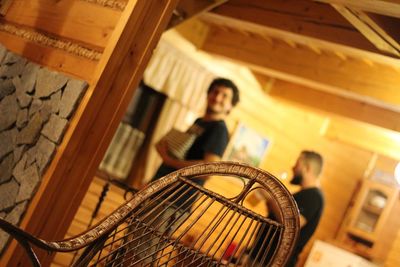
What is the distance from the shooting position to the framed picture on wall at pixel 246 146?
5.99 m

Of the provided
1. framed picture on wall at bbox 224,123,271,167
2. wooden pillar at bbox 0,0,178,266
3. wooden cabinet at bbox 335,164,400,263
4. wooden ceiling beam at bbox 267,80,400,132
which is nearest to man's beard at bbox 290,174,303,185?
wooden pillar at bbox 0,0,178,266

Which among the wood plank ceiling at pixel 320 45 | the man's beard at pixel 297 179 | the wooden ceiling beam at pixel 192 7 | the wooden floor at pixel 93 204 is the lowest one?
the wooden floor at pixel 93 204

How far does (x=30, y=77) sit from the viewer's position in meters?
2.50

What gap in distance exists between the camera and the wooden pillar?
208 centimetres

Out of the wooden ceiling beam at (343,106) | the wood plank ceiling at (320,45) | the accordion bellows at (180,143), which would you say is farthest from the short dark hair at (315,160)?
the wooden ceiling beam at (343,106)

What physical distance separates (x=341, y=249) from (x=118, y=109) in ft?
16.5

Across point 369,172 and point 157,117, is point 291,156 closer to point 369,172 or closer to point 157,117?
point 369,172

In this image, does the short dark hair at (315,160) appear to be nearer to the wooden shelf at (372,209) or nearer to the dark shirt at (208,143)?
the dark shirt at (208,143)

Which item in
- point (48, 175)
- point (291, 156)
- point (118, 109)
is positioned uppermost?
point (291, 156)

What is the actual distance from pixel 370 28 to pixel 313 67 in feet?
5.38

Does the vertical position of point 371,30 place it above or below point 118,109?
above

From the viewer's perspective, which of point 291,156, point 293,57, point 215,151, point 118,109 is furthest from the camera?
point 291,156

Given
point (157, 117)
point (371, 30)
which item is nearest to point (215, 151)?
point (371, 30)

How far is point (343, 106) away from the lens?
208 inches
